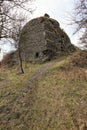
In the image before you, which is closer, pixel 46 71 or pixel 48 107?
pixel 48 107

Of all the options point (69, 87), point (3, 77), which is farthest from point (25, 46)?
point (69, 87)

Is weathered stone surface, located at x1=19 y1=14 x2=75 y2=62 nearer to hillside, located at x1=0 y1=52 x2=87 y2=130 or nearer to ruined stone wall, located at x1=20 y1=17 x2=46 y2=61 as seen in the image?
ruined stone wall, located at x1=20 y1=17 x2=46 y2=61

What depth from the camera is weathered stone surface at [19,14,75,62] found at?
3011 centimetres

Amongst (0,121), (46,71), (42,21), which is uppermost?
(42,21)

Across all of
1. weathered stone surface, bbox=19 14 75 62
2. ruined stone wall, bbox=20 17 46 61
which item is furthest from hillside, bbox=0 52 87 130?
ruined stone wall, bbox=20 17 46 61

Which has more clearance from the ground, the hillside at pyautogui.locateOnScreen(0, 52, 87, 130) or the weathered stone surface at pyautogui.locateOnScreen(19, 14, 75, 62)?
the weathered stone surface at pyautogui.locateOnScreen(19, 14, 75, 62)

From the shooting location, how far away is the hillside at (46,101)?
44.9 ft

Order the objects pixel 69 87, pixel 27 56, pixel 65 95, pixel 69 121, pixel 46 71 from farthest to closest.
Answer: pixel 27 56
pixel 46 71
pixel 69 87
pixel 65 95
pixel 69 121

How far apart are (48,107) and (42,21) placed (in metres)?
18.3

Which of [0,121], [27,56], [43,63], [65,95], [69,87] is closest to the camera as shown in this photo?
[0,121]

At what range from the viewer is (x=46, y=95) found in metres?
17.0

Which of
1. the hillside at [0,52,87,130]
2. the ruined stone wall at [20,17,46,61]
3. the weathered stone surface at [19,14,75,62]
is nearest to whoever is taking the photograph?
the hillside at [0,52,87,130]

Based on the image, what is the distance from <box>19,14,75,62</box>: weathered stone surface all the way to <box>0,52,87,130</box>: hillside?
7.54 metres

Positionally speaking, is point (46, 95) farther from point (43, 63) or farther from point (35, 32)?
point (35, 32)
